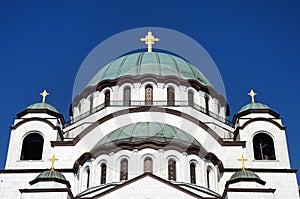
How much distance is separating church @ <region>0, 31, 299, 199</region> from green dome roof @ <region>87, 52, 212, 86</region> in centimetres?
14

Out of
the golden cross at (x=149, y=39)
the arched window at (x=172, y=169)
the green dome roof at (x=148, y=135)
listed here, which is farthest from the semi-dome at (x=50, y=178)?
the golden cross at (x=149, y=39)

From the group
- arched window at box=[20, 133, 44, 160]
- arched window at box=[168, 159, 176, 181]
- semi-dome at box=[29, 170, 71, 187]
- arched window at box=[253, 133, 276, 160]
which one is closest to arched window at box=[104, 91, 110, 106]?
arched window at box=[20, 133, 44, 160]

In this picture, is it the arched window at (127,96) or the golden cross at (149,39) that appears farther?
the golden cross at (149,39)

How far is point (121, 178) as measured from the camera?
84.7 ft

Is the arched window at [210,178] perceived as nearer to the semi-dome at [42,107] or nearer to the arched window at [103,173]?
the arched window at [103,173]

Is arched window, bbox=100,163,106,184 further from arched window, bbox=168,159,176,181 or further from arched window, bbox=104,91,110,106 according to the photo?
arched window, bbox=104,91,110,106

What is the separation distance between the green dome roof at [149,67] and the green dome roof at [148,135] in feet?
19.5

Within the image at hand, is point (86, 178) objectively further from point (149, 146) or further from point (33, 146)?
point (33, 146)

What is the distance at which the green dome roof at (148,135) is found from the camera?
27016 mm

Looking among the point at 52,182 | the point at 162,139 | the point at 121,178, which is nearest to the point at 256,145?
the point at 162,139

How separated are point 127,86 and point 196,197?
38.4ft

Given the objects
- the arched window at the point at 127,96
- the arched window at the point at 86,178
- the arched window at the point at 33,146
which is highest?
the arched window at the point at 127,96

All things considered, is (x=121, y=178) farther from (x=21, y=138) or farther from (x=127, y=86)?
Result: (x=127, y=86)

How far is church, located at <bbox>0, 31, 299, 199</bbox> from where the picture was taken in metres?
23.5
